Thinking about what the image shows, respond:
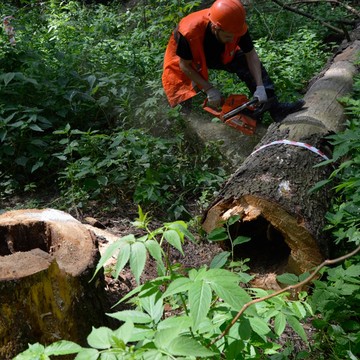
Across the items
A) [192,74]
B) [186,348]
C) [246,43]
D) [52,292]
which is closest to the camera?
[186,348]

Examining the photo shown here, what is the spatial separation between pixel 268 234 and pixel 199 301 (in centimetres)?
240

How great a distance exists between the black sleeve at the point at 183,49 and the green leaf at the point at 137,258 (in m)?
3.34

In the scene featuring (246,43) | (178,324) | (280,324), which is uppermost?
(178,324)

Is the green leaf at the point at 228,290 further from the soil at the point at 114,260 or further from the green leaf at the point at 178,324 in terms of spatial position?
the soil at the point at 114,260

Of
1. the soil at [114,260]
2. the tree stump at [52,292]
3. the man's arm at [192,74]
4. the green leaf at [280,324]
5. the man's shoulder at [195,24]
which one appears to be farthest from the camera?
the man's arm at [192,74]

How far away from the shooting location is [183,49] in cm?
468

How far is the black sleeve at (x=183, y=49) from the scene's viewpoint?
4637mm

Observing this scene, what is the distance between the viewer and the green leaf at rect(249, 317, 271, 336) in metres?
1.67

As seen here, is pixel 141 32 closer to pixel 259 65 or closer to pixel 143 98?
pixel 143 98

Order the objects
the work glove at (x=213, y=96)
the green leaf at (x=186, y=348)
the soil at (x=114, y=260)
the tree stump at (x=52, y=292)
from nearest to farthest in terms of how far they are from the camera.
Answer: the green leaf at (x=186, y=348)
the tree stump at (x=52, y=292)
the soil at (x=114, y=260)
the work glove at (x=213, y=96)

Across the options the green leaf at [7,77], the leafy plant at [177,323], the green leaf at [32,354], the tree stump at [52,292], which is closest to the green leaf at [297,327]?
the leafy plant at [177,323]

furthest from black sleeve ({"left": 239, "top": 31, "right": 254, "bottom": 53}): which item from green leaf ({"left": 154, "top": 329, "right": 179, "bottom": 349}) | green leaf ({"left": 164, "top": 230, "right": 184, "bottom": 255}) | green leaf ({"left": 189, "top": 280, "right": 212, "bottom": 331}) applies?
green leaf ({"left": 154, "top": 329, "right": 179, "bottom": 349})

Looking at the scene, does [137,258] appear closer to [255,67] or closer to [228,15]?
[228,15]

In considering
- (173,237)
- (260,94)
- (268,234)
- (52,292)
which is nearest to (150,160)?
(260,94)
